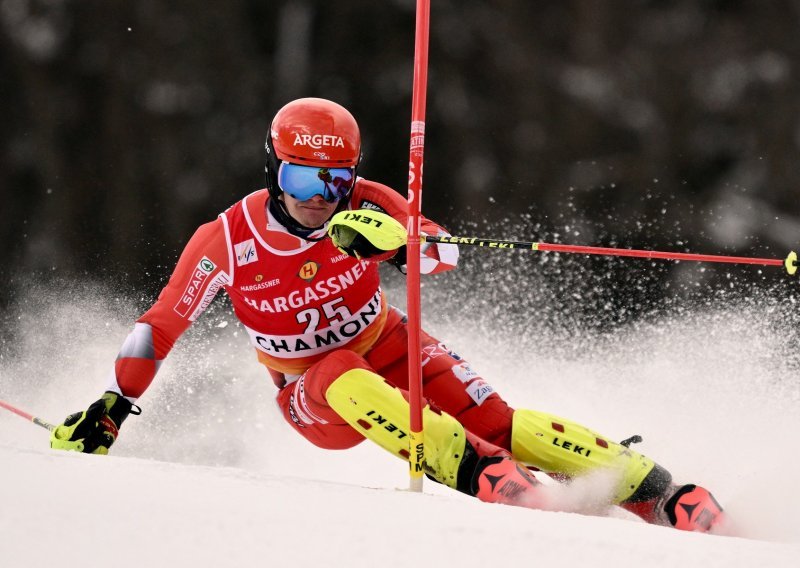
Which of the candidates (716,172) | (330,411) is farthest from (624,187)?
(330,411)

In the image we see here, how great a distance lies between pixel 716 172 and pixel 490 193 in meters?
1.48

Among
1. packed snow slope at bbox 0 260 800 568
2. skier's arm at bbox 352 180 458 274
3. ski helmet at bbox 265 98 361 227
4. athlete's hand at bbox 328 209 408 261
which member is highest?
ski helmet at bbox 265 98 361 227

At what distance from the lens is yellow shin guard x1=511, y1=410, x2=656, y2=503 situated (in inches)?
94.7

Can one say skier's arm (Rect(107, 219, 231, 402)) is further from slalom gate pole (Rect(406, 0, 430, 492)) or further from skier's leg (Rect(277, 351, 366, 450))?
slalom gate pole (Rect(406, 0, 430, 492))

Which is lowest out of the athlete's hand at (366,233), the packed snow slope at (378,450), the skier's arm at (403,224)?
the packed snow slope at (378,450)

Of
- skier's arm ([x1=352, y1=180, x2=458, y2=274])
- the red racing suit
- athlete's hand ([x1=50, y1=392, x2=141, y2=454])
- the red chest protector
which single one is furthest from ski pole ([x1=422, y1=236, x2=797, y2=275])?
athlete's hand ([x1=50, y1=392, x2=141, y2=454])

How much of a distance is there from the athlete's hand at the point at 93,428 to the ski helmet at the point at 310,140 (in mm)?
712

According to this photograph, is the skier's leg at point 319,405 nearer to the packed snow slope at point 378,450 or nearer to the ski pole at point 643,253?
the packed snow slope at point 378,450

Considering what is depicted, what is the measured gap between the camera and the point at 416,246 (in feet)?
7.17

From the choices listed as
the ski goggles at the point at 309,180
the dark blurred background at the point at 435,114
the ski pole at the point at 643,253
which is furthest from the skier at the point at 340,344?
the dark blurred background at the point at 435,114

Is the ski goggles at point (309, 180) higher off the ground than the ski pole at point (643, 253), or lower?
lower

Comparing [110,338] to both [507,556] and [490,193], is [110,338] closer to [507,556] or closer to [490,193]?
[490,193]

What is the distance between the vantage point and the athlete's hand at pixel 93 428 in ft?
7.77

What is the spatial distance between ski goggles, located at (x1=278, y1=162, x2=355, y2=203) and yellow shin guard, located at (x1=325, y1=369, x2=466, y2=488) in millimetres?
→ 539
